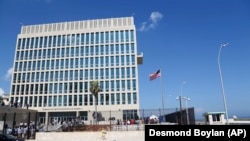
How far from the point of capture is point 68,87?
7162cm

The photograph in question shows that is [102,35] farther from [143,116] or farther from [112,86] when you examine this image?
[143,116]

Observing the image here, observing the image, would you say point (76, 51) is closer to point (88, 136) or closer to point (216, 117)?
point (216, 117)

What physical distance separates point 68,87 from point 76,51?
11.4m

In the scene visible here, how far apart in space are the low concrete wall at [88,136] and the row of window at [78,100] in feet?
124

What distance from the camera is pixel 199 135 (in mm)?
6008

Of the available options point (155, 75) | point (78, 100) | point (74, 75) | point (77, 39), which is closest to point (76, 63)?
point (74, 75)

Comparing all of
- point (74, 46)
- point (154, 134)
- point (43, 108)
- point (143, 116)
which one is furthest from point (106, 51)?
point (154, 134)

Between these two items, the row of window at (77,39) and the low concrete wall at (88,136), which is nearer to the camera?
the low concrete wall at (88,136)

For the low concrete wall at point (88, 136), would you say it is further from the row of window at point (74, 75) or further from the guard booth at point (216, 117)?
the row of window at point (74, 75)

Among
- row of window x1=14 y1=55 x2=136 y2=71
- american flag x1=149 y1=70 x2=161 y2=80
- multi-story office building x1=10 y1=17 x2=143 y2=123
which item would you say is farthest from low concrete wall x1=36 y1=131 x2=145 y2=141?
row of window x1=14 y1=55 x2=136 y2=71

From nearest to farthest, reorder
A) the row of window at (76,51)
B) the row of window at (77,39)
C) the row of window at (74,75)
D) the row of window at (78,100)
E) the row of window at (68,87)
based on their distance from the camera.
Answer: the row of window at (78,100), the row of window at (68,87), the row of window at (74,75), the row of window at (76,51), the row of window at (77,39)

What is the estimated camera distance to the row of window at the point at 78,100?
67438 mm

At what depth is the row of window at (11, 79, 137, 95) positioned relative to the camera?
6862 cm

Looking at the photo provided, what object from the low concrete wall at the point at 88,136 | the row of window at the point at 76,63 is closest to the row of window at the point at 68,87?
the row of window at the point at 76,63
